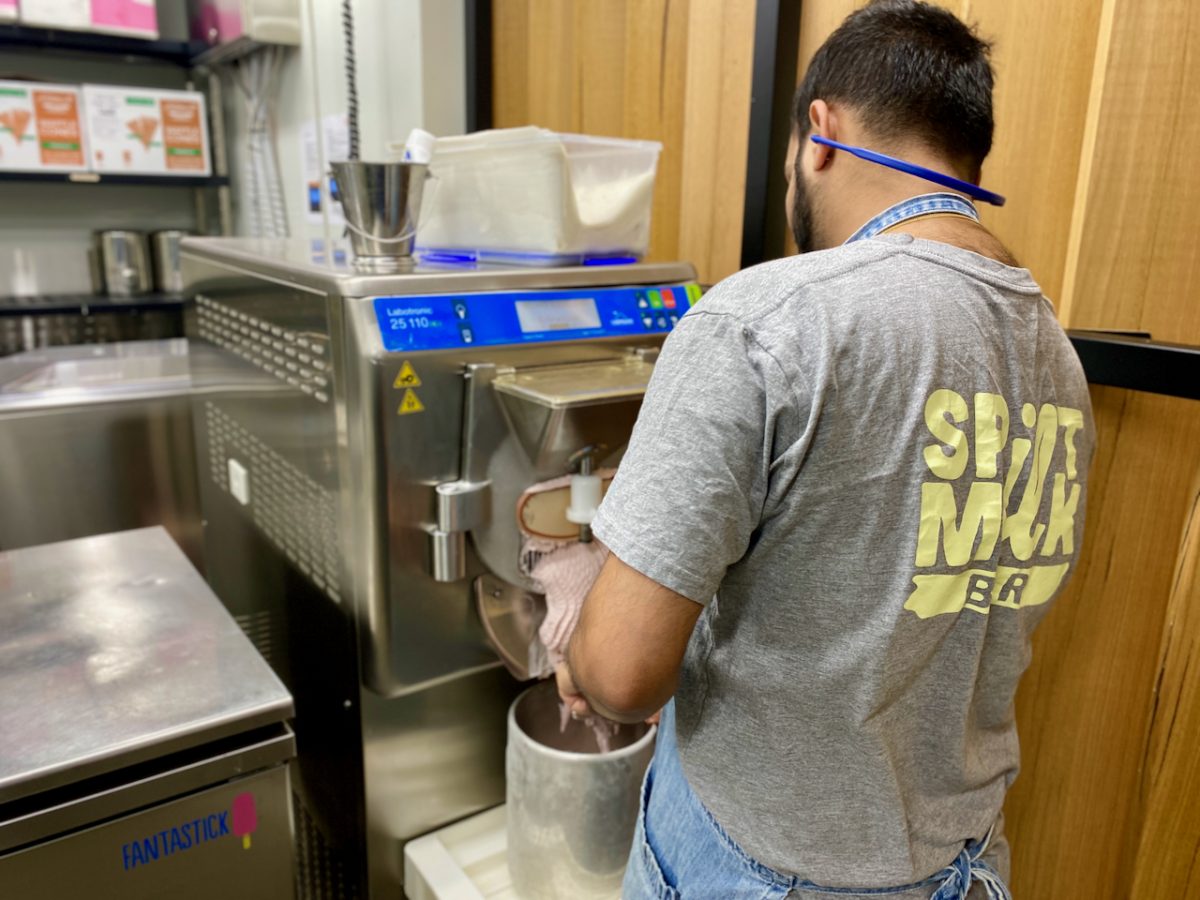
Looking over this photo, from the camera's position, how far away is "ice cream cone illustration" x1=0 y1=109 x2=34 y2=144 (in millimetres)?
2699

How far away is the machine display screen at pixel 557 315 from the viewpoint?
3.74 feet

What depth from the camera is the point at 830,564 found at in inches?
27.7

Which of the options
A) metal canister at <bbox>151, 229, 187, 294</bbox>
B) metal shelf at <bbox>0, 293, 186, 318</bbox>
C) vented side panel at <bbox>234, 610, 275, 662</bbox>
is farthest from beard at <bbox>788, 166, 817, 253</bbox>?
metal canister at <bbox>151, 229, 187, 294</bbox>

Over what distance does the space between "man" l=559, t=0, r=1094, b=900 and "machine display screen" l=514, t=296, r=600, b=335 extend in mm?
370

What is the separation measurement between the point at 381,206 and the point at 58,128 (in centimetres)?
225

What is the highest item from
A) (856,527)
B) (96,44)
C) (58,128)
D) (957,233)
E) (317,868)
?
(96,44)

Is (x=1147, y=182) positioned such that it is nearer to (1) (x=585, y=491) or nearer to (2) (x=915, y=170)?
(2) (x=915, y=170)

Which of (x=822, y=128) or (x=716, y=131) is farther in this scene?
(x=716, y=131)

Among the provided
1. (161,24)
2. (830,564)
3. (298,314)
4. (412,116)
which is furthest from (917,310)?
(161,24)

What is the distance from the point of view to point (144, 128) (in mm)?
2906

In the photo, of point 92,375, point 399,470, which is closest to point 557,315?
point 399,470

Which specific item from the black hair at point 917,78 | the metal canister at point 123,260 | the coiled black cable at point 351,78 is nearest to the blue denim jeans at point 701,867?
the black hair at point 917,78

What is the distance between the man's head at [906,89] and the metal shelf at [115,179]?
8.94ft

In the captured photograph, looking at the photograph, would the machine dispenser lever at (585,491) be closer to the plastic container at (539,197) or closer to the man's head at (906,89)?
the plastic container at (539,197)
